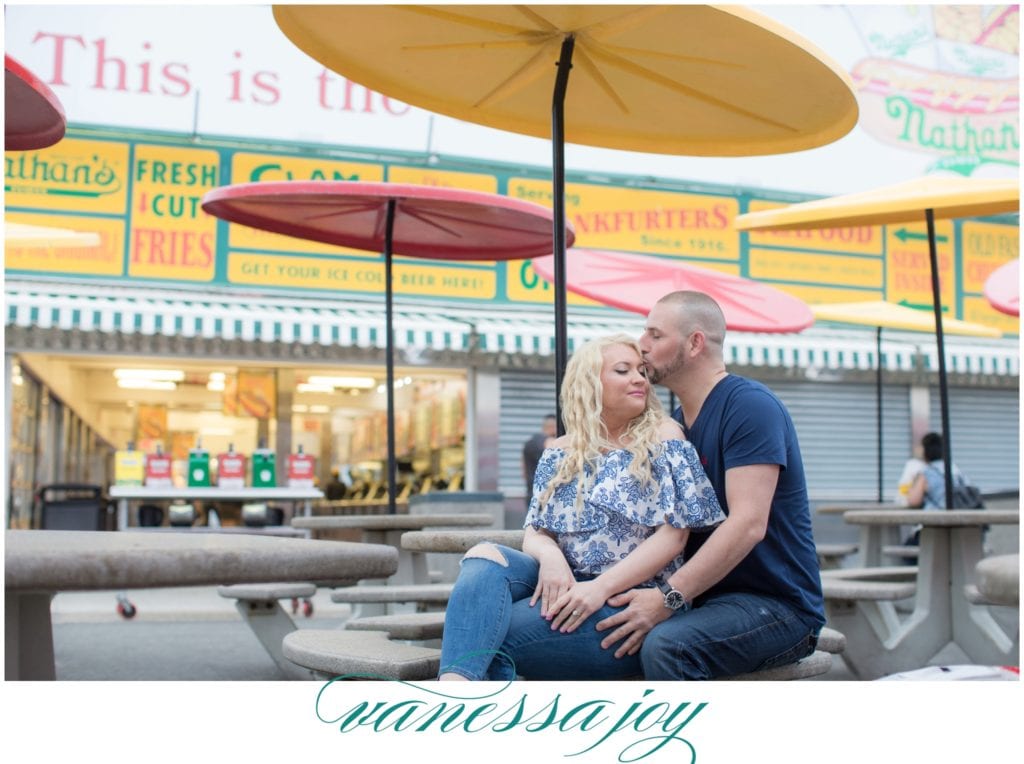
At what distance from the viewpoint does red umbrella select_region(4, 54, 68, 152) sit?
107 inches

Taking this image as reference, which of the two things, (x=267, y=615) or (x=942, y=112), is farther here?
(x=942, y=112)

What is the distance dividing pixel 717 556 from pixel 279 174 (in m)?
8.91

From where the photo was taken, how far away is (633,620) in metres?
2.49

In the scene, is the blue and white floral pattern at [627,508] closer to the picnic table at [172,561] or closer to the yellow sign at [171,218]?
the picnic table at [172,561]

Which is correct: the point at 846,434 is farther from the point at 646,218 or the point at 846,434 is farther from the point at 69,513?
the point at 69,513

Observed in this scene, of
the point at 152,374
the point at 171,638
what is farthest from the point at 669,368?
the point at 152,374

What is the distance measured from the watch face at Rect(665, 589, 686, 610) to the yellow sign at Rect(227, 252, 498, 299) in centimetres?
821

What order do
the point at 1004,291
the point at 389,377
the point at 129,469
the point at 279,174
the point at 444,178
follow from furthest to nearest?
1. the point at 444,178
2. the point at 279,174
3. the point at 129,469
4. the point at 1004,291
5. the point at 389,377

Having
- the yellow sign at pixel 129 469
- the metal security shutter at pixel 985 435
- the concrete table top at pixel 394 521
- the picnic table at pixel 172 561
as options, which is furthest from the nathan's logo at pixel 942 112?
the picnic table at pixel 172 561

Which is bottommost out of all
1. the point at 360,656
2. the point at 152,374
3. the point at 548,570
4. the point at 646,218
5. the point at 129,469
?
the point at 360,656

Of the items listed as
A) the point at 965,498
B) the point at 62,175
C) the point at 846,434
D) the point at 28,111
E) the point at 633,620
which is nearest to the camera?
the point at 633,620

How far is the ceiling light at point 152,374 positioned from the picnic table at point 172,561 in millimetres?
10700

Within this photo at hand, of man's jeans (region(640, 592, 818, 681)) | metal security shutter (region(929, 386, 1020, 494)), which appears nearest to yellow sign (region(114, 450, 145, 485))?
man's jeans (region(640, 592, 818, 681))

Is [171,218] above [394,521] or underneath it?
above
